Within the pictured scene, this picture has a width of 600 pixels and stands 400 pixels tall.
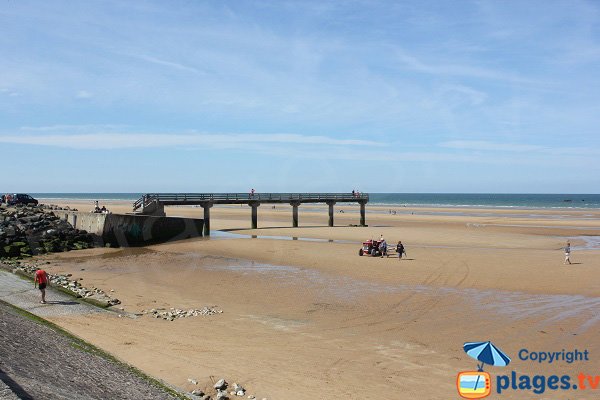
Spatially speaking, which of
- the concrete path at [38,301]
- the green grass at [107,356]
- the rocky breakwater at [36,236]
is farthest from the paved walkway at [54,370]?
the rocky breakwater at [36,236]

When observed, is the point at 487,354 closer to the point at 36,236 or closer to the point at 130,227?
the point at 130,227

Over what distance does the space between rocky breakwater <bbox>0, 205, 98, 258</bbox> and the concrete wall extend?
35.6 inches

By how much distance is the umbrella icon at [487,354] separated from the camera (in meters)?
11.8

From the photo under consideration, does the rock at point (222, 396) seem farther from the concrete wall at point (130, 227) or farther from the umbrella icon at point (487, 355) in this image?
the concrete wall at point (130, 227)

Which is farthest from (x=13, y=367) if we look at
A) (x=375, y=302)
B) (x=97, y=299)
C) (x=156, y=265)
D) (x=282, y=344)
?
(x=156, y=265)

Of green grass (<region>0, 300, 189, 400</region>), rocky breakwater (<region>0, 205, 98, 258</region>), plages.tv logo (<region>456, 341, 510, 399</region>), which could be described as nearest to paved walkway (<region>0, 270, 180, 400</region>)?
green grass (<region>0, 300, 189, 400</region>)

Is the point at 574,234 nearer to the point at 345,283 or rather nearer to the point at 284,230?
the point at 284,230

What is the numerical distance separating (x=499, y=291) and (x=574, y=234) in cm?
3204

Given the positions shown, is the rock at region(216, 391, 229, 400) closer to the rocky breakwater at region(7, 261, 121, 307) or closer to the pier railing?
the rocky breakwater at region(7, 261, 121, 307)

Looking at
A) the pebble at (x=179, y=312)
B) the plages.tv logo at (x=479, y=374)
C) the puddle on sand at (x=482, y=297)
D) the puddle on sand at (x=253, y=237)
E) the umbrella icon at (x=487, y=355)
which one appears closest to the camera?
the plages.tv logo at (x=479, y=374)

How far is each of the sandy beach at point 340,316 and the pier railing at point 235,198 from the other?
9.08 meters

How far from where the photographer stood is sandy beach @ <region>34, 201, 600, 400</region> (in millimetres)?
11148

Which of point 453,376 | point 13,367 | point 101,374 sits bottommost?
point 453,376

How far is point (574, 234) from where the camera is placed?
4716 cm
